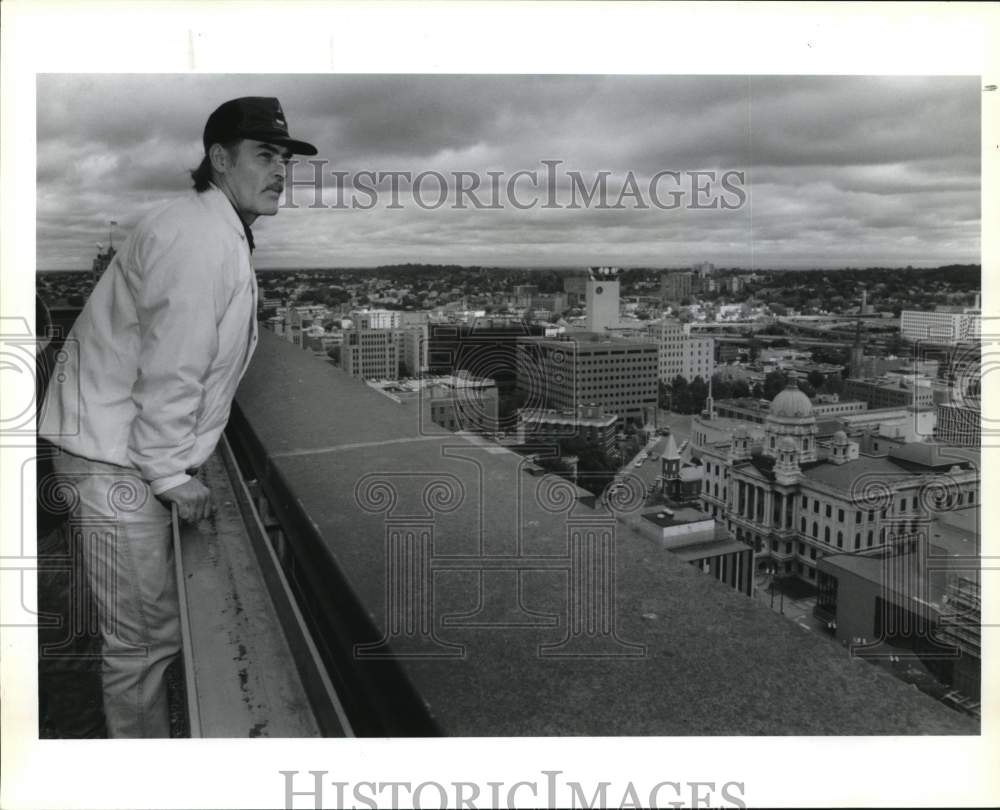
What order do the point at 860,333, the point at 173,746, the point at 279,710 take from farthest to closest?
1. the point at 860,333
2. the point at 173,746
3. the point at 279,710

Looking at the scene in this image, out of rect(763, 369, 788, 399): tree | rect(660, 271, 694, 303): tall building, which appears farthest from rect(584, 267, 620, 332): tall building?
rect(763, 369, 788, 399): tree

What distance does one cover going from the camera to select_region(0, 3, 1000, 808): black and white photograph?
1.75 metres

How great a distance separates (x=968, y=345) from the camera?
193cm

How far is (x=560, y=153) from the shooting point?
6.28ft

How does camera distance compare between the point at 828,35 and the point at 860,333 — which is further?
the point at 860,333

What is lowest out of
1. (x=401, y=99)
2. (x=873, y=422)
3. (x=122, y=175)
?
(x=873, y=422)

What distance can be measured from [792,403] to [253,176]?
1.30 meters

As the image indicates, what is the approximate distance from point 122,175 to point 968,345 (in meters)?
1.97

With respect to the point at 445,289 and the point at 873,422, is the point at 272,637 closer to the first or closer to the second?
the point at 445,289

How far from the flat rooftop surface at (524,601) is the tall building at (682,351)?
389 mm

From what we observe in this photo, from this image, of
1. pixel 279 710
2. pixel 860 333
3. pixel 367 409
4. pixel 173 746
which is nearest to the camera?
pixel 279 710

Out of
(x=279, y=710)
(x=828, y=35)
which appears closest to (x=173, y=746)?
(x=279, y=710)

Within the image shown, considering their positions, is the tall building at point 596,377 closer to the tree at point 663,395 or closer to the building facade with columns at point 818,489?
the tree at point 663,395

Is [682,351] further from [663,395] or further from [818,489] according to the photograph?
[818,489]
